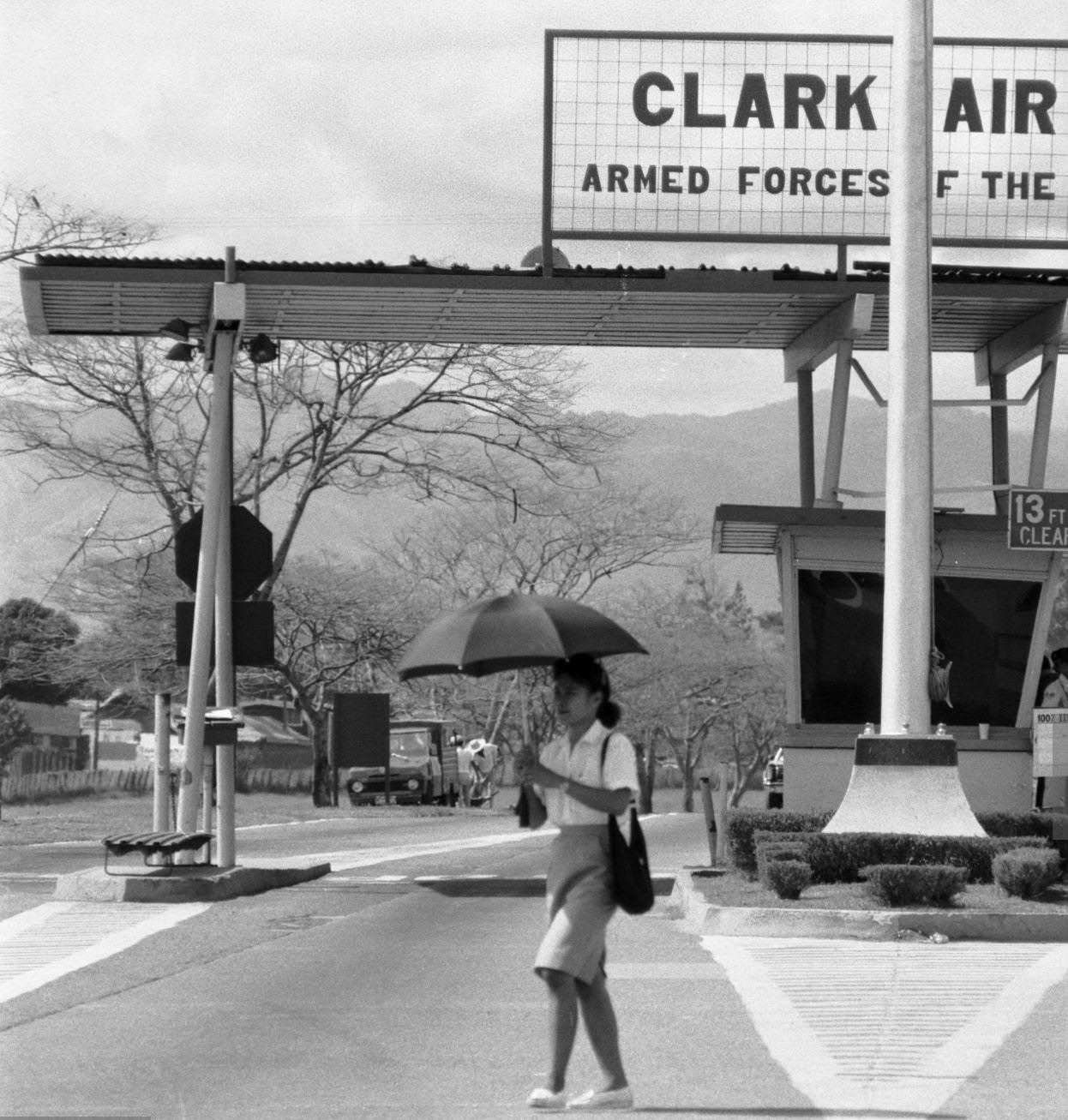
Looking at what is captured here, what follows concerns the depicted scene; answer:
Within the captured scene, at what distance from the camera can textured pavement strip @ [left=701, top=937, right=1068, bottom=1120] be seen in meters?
8.86

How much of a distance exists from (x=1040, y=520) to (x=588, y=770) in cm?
1366

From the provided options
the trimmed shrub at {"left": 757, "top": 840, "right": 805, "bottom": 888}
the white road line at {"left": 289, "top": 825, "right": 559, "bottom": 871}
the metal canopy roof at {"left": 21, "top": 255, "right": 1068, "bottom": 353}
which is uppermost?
the metal canopy roof at {"left": 21, "top": 255, "right": 1068, "bottom": 353}

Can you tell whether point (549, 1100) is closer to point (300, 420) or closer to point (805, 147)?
point (805, 147)

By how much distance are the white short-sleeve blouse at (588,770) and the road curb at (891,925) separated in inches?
265

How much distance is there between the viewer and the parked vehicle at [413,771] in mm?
58938

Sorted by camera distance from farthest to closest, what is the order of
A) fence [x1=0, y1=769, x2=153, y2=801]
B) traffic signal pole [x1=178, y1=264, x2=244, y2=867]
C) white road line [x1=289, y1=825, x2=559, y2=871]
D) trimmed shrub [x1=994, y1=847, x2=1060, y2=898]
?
fence [x1=0, y1=769, x2=153, y2=801]
white road line [x1=289, y1=825, x2=559, y2=871]
traffic signal pole [x1=178, y1=264, x2=244, y2=867]
trimmed shrub [x1=994, y1=847, x2=1060, y2=898]

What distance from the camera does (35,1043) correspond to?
9.88 meters

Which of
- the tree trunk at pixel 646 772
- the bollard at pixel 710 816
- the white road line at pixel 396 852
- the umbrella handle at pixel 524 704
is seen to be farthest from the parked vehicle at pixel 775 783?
the tree trunk at pixel 646 772

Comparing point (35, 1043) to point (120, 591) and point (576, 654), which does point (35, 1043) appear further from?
point (120, 591)

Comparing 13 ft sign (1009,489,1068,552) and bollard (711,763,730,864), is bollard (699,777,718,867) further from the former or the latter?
13 ft sign (1009,489,1068,552)

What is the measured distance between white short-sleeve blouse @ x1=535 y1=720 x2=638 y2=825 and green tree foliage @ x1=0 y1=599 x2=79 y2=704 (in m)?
45.3

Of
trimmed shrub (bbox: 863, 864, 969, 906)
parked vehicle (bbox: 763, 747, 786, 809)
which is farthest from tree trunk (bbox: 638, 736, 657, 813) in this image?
trimmed shrub (bbox: 863, 864, 969, 906)

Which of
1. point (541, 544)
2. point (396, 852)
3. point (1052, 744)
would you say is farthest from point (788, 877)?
point (541, 544)

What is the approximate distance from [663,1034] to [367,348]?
32.3 metres
